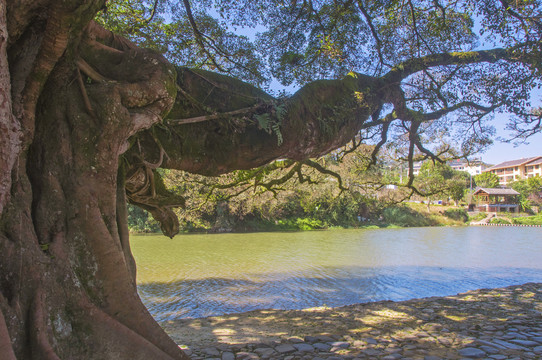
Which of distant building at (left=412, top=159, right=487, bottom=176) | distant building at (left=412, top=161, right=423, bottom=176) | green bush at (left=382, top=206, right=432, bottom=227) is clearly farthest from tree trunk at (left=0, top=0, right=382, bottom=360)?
green bush at (left=382, top=206, right=432, bottom=227)

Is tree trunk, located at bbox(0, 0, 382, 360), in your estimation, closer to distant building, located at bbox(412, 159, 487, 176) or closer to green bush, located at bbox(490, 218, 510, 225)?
distant building, located at bbox(412, 159, 487, 176)

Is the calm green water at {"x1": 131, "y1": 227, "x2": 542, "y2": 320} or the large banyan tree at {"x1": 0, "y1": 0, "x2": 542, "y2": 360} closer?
the large banyan tree at {"x1": 0, "y1": 0, "x2": 542, "y2": 360}

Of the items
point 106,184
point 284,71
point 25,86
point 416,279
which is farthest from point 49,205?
point 416,279

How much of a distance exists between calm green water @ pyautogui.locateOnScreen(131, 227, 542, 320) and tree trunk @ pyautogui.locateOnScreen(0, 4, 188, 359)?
5.68m

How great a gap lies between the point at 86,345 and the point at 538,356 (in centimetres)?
384

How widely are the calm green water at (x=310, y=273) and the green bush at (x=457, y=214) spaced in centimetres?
1895

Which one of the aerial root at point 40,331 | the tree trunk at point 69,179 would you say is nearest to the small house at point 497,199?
the tree trunk at point 69,179

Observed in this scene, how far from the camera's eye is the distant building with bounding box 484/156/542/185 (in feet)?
216

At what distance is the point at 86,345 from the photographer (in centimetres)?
204

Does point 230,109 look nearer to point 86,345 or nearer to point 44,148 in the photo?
point 44,148

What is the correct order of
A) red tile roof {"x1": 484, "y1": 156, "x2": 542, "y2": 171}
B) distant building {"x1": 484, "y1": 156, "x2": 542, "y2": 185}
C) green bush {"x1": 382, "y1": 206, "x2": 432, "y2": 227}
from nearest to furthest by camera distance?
1. green bush {"x1": 382, "y1": 206, "x2": 432, "y2": 227}
2. distant building {"x1": 484, "y1": 156, "x2": 542, "y2": 185}
3. red tile roof {"x1": 484, "y1": 156, "x2": 542, "y2": 171}

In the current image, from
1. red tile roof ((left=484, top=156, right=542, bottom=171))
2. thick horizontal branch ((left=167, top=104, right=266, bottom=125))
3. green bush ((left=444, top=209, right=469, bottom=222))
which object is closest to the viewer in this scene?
thick horizontal branch ((left=167, top=104, right=266, bottom=125))

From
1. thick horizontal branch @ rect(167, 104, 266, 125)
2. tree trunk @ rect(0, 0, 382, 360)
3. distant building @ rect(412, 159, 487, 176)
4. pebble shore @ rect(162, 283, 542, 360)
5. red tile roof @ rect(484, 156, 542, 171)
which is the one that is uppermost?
red tile roof @ rect(484, 156, 542, 171)

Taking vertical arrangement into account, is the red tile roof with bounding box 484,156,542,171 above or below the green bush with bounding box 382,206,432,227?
above
